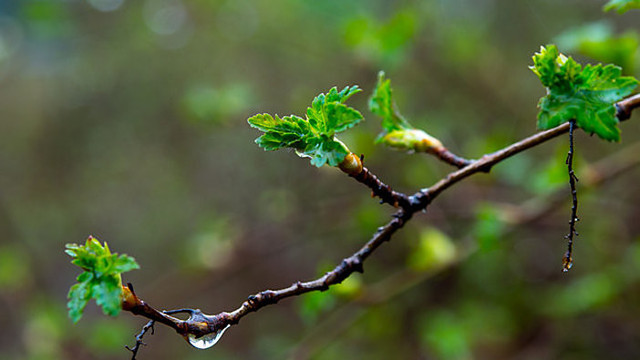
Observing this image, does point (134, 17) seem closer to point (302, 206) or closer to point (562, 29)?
point (302, 206)

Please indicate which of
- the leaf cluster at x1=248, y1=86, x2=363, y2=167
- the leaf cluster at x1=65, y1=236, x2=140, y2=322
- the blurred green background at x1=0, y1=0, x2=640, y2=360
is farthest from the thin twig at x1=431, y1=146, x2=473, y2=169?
the leaf cluster at x1=65, y1=236, x2=140, y2=322

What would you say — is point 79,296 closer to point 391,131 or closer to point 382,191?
point 382,191

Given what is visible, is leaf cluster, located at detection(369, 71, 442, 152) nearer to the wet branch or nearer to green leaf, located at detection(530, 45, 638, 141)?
the wet branch

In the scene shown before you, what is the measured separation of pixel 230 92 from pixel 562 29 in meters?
1.64

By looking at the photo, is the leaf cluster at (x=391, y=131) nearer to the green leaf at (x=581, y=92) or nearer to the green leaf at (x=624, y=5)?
the green leaf at (x=581, y=92)

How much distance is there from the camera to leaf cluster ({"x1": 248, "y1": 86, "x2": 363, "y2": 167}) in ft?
2.20

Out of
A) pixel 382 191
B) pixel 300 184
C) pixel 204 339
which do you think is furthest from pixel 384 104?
pixel 300 184

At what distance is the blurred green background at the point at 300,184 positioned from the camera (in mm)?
1818

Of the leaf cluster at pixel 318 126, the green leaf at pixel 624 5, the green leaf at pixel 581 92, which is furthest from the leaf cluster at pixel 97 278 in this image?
the green leaf at pixel 624 5

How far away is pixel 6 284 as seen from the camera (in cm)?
241

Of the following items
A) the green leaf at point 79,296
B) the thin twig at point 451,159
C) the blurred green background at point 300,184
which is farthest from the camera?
the blurred green background at point 300,184

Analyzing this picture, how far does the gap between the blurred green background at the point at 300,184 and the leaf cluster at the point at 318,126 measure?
485 mm

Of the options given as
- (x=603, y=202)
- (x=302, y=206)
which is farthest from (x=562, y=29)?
(x=302, y=206)

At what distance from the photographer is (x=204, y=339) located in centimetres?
69
